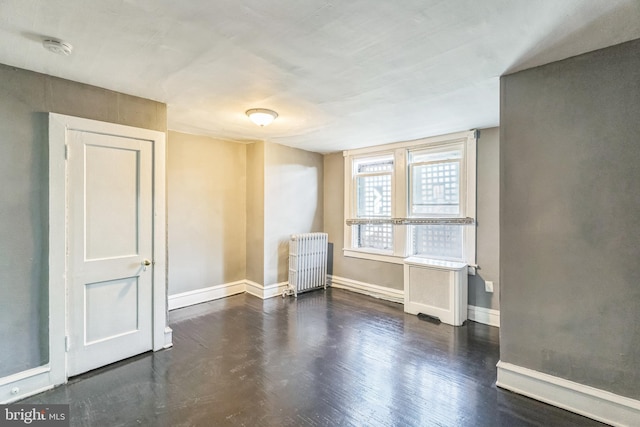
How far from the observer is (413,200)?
436cm

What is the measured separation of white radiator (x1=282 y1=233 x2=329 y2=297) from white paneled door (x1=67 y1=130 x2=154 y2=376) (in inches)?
88.1

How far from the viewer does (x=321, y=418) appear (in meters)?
1.92

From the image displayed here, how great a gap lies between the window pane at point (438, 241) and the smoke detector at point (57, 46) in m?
4.15

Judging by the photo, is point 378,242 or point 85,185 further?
point 378,242

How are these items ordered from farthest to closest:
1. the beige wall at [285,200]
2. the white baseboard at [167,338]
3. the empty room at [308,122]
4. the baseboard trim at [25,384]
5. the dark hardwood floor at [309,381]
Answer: the beige wall at [285,200]
the white baseboard at [167,338]
the baseboard trim at [25,384]
the dark hardwood floor at [309,381]
the empty room at [308,122]

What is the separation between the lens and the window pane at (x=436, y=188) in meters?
3.94

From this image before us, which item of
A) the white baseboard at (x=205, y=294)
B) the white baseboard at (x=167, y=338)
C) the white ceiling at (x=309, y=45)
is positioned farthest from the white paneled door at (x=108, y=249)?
the white baseboard at (x=205, y=294)

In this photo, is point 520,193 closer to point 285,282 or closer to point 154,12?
point 154,12

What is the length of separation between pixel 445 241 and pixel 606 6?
2996mm

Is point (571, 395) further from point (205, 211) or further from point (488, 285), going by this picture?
point (205, 211)

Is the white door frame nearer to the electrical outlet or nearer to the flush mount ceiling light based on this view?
the flush mount ceiling light

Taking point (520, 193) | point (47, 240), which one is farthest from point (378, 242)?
point (47, 240)

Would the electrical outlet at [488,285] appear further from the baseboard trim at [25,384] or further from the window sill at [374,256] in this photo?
the baseboard trim at [25,384]

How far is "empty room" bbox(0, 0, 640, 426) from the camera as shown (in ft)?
5.59
